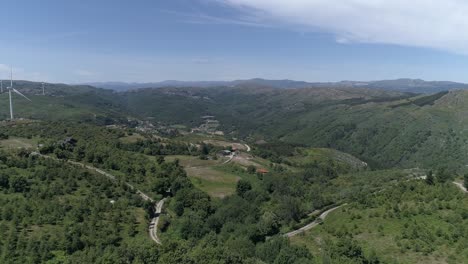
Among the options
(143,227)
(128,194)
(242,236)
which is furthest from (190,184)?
(242,236)

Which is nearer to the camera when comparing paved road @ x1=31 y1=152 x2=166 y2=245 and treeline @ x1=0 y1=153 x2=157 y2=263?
treeline @ x1=0 y1=153 x2=157 y2=263

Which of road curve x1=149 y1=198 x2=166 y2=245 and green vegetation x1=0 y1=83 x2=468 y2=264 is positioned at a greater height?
green vegetation x1=0 y1=83 x2=468 y2=264

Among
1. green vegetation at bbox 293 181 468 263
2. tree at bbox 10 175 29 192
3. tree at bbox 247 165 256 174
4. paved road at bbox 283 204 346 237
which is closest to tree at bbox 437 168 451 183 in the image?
green vegetation at bbox 293 181 468 263

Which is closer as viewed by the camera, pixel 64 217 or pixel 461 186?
pixel 64 217

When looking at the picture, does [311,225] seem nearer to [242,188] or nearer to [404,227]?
[404,227]

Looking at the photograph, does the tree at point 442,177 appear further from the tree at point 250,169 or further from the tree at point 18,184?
the tree at point 18,184

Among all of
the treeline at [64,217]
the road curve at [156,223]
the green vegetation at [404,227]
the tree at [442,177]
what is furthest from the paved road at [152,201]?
the tree at [442,177]

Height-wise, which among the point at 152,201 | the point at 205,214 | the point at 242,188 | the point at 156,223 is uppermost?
the point at 242,188

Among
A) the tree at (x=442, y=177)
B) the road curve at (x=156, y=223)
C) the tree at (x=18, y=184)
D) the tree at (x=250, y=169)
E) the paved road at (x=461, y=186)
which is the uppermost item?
the tree at (x=442, y=177)

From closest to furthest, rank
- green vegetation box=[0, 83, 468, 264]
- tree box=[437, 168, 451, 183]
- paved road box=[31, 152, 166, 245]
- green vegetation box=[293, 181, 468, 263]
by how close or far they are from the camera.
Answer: green vegetation box=[293, 181, 468, 263] → green vegetation box=[0, 83, 468, 264] → paved road box=[31, 152, 166, 245] → tree box=[437, 168, 451, 183]

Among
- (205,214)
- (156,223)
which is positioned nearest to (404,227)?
(205,214)

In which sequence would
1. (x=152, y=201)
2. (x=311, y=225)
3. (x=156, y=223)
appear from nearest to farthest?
(x=311, y=225), (x=156, y=223), (x=152, y=201)

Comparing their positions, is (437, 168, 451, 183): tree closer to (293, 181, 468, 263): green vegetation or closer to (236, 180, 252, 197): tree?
(293, 181, 468, 263): green vegetation
